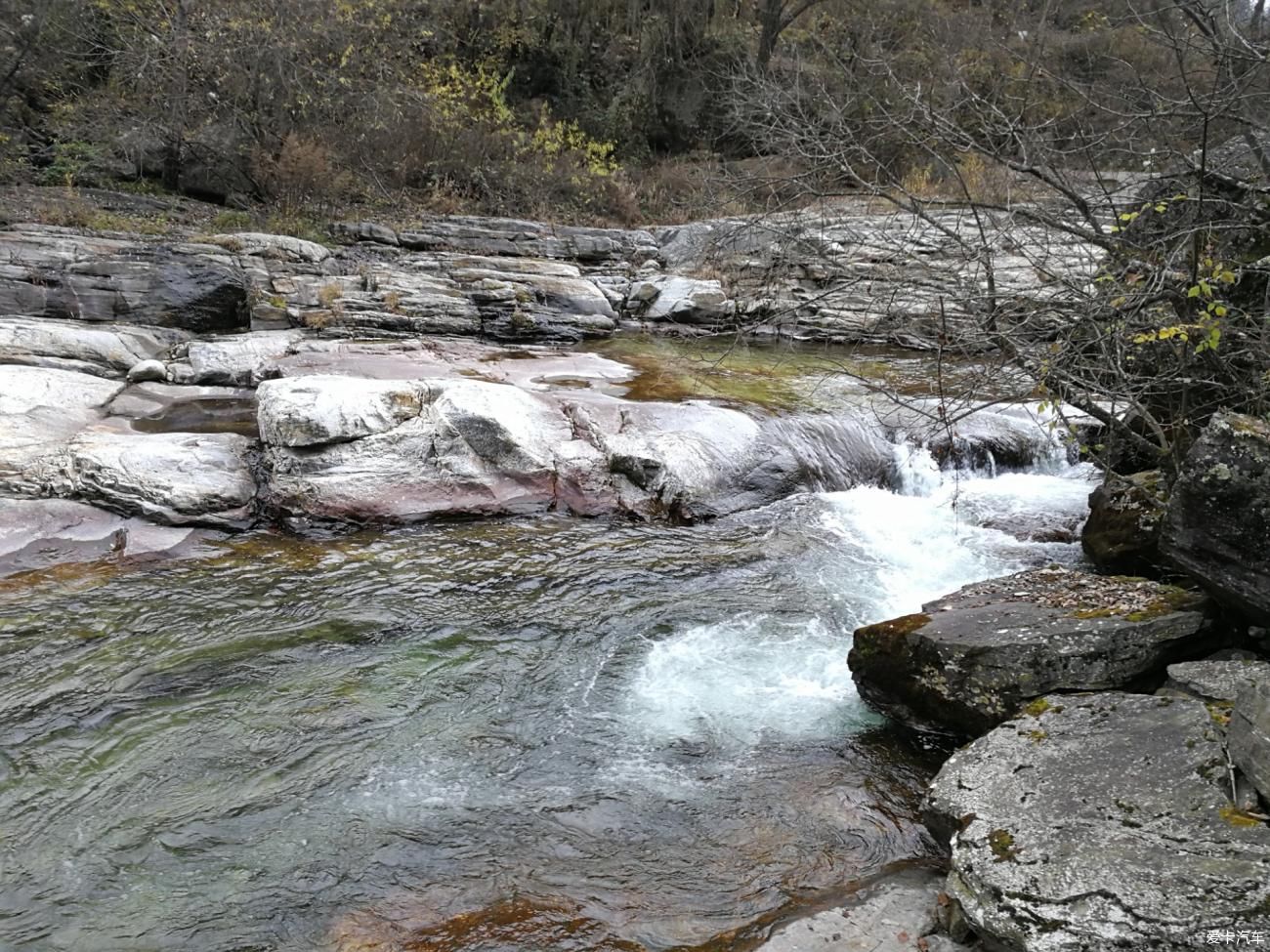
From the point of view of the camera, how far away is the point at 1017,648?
159 inches

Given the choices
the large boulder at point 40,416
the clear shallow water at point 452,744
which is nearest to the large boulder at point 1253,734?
the clear shallow water at point 452,744

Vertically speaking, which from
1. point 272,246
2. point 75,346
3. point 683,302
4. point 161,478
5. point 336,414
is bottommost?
point 161,478

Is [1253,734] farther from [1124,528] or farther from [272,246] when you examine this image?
[272,246]

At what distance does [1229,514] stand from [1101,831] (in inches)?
68.8

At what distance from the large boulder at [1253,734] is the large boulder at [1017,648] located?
37.5 inches

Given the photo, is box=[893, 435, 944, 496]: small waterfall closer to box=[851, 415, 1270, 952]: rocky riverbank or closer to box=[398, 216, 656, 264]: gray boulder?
box=[851, 415, 1270, 952]: rocky riverbank

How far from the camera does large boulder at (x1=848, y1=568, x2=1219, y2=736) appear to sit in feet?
13.0

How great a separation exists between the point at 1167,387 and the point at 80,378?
8.92 metres

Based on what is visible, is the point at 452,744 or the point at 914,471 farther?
the point at 914,471

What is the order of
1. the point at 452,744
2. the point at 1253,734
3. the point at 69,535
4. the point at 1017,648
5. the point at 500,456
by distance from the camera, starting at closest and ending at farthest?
the point at 1253,734 < the point at 1017,648 < the point at 452,744 < the point at 69,535 < the point at 500,456

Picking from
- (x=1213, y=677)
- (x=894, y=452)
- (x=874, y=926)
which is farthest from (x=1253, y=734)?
(x=894, y=452)

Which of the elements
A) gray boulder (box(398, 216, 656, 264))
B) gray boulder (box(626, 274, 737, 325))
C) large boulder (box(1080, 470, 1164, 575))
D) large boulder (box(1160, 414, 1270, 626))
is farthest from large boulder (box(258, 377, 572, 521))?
gray boulder (box(398, 216, 656, 264))

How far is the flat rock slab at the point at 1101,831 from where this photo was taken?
2.46m

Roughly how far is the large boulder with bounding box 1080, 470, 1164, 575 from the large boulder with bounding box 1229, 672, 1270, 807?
8.30 ft
